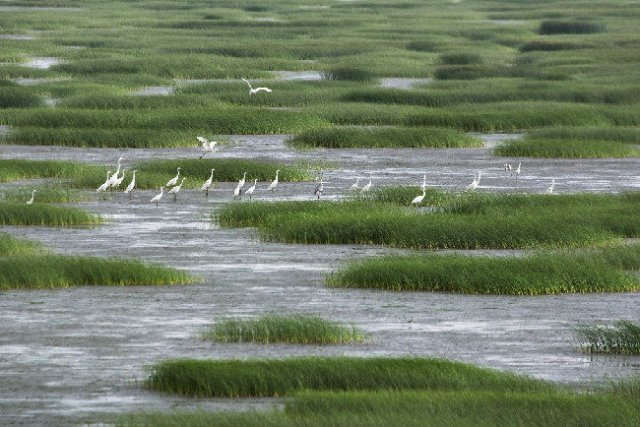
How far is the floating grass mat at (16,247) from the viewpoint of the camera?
26156mm

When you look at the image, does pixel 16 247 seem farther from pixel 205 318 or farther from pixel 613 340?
pixel 613 340

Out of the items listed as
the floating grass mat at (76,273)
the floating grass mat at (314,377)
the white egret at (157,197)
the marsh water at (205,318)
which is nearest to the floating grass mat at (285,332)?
the marsh water at (205,318)

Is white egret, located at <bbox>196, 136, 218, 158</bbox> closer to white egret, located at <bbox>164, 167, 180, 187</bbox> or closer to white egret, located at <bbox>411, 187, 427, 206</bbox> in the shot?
white egret, located at <bbox>164, 167, 180, 187</bbox>

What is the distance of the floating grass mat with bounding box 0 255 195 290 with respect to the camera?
78.7 ft

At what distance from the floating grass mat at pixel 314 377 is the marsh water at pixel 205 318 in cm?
29

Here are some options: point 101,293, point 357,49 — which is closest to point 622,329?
point 101,293

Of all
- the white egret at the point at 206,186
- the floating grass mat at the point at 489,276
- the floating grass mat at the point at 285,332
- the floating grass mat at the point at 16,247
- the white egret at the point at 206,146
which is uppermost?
the floating grass mat at the point at 285,332

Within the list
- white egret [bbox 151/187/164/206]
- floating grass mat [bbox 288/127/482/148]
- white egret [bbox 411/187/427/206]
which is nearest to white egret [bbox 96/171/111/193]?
Result: white egret [bbox 151/187/164/206]

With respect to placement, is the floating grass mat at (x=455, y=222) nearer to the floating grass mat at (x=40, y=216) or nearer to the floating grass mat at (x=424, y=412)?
the floating grass mat at (x=40, y=216)

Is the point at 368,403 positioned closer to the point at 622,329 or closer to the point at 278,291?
the point at 622,329

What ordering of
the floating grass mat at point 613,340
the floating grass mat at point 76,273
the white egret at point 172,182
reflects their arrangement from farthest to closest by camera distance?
the white egret at point 172,182, the floating grass mat at point 76,273, the floating grass mat at point 613,340

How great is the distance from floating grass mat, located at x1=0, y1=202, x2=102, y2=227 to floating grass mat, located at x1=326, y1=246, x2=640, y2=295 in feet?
24.1

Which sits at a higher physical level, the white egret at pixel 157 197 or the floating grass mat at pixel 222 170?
the white egret at pixel 157 197

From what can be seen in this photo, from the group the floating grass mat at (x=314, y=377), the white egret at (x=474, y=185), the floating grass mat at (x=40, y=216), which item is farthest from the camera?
the white egret at (x=474, y=185)
